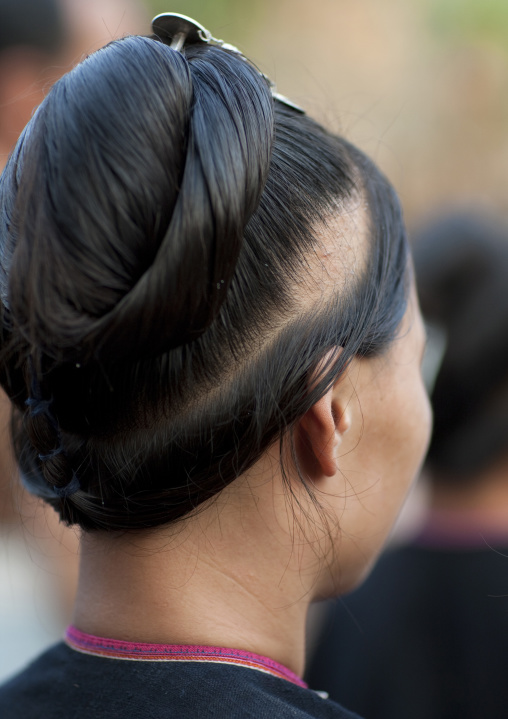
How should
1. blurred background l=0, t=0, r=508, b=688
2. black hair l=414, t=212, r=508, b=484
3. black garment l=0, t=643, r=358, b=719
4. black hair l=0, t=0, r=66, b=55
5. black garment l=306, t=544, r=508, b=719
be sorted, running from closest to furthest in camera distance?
black garment l=0, t=643, r=358, b=719 < black garment l=306, t=544, r=508, b=719 < black hair l=414, t=212, r=508, b=484 < black hair l=0, t=0, r=66, b=55 < blurred background l=0, t=0, r=508, b=688

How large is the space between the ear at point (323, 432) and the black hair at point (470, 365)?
1.06m

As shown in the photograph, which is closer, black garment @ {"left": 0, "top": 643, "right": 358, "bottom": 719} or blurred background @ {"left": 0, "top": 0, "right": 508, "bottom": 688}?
black garment @ {"left": 0, "top": 643, "right": 358, "bottom": 719}

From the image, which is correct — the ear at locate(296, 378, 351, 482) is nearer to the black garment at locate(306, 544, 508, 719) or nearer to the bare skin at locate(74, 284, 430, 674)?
the bare skin at locate(74, 284, 430, 674)

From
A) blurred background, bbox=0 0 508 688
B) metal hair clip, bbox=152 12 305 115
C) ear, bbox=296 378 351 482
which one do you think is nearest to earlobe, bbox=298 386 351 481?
ear, bbox=296 378 351 482

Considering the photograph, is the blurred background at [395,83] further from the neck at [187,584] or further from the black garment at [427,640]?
the neck at [187,584]

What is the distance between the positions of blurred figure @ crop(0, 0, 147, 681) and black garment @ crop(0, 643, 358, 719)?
34.4 inches

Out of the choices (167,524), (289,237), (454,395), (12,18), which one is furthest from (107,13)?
(167,524)

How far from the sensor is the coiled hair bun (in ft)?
2.78

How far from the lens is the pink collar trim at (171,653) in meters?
1.01

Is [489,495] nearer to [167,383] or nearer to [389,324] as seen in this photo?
[389,324]

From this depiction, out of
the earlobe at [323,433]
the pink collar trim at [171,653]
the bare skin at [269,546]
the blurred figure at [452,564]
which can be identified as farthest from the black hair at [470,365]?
the pink collar trim at [171,653]

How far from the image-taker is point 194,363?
975 mm

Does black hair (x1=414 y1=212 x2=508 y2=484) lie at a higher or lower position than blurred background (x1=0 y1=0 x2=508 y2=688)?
lower

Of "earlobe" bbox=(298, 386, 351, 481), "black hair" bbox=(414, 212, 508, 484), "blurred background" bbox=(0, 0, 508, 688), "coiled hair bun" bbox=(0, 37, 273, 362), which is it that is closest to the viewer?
"coiled hair bun" bbox=(0, 37, 273, 362)
